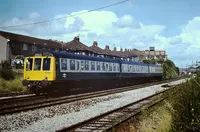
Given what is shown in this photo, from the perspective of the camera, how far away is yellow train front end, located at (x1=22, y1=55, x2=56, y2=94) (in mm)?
17656

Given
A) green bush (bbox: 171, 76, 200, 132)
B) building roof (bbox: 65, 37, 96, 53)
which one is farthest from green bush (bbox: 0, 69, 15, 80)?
building roof (bbox: 65, 37, 96, 53)

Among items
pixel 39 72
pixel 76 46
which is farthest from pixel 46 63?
pixel 76 46

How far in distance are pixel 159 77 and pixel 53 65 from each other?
36.1 metres

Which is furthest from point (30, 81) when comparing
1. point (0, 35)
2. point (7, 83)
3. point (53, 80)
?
point (0, 35)

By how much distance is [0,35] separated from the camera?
48.4 m

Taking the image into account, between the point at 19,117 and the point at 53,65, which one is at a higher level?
the point at 53,65

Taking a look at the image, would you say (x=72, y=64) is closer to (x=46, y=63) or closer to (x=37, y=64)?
(x=46, y=63)

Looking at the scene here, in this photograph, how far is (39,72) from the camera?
716 inches

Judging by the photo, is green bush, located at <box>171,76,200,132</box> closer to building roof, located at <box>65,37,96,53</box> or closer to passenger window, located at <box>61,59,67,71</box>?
passenger window, located at <box>61,59,67,71</box>

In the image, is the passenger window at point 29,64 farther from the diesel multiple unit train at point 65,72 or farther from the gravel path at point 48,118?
the gravel path at point 48,118

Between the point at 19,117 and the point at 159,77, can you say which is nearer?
the point at 19,117

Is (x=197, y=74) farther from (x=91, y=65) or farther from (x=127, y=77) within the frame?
(x=127, y=77)

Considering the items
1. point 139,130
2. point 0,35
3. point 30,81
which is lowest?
point 139,130

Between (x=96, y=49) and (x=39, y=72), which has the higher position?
(x=96, y=49)
